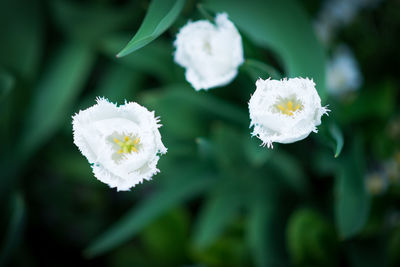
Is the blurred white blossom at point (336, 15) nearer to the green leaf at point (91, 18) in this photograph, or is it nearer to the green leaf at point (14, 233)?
the green leaf at point (91, 18)

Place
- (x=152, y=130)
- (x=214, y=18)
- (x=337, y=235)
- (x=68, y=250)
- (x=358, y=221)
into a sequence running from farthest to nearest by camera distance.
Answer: (x=68, y=250), (x=337, y=235), (x=358, y=221), (x=214, y=18), (x=152, y=130)

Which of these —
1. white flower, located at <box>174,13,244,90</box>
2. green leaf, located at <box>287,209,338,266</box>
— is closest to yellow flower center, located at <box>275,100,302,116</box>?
white flower, located at <box>174,13,244,90</box>

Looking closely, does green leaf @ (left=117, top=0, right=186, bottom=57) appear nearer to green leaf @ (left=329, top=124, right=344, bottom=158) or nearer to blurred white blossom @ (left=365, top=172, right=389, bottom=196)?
green leaf @ (left=329, top=124, right=344, bottom=158)

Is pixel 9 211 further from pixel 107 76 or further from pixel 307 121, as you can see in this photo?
pixel 307 121

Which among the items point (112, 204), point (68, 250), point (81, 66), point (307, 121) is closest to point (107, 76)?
point (81, 66)

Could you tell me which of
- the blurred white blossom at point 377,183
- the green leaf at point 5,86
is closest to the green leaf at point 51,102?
the green leaf at point 5,86

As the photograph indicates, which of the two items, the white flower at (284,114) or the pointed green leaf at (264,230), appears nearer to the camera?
the white flower at (284,114)
